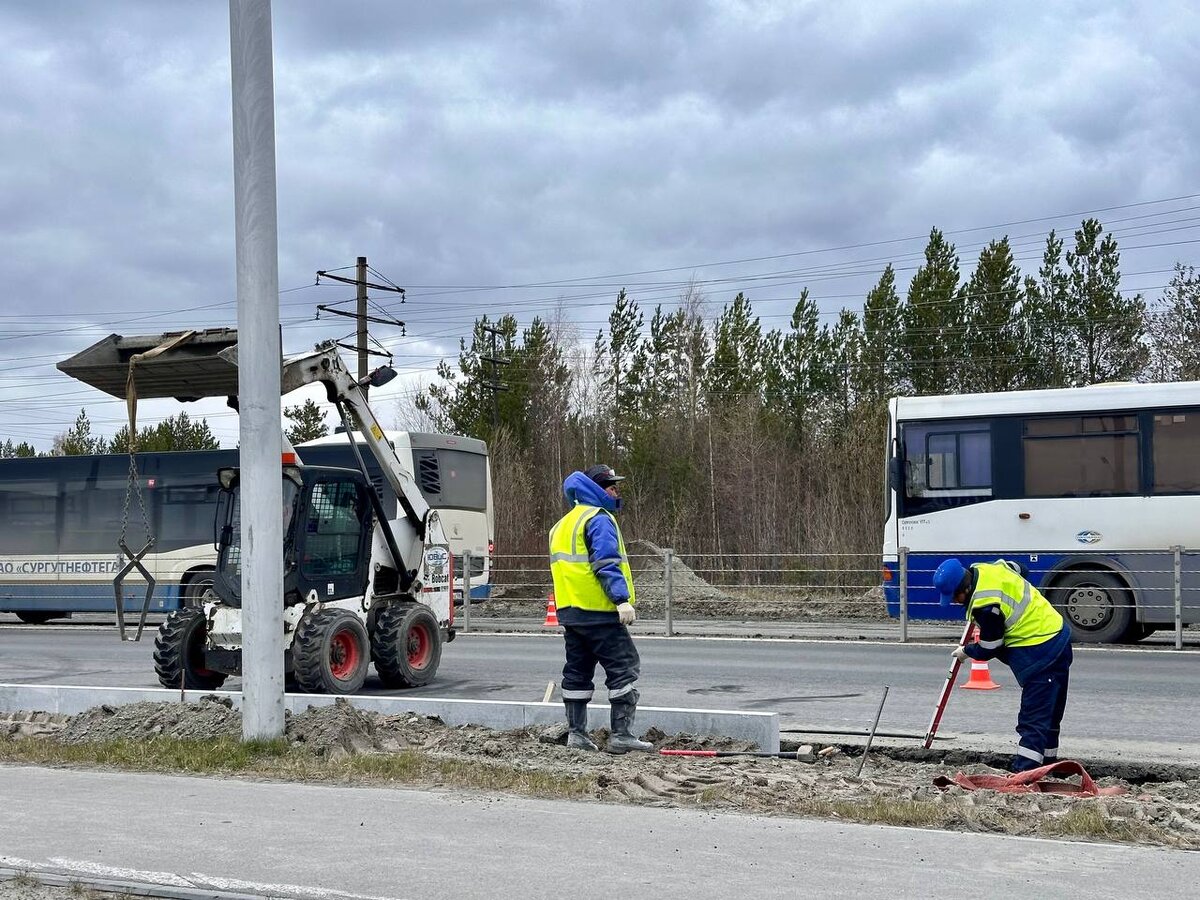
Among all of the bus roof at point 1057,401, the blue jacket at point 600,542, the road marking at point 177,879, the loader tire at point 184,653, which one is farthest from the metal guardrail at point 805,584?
the road marking at point 177,879

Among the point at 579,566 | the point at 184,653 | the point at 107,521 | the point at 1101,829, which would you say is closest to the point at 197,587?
the point at 107,521

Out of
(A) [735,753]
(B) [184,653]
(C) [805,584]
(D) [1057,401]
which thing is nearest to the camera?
(A) [735,753]

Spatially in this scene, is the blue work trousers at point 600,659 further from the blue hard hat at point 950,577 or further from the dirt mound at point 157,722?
the dirt mound at point 157,722

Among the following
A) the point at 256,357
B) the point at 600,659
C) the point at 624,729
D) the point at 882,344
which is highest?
the point at 882,344

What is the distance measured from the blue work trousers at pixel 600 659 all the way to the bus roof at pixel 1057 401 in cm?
1128

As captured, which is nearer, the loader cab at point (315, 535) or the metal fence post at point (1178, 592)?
the loader cab at point (315, 535)

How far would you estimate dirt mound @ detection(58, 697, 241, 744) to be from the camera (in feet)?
29.8

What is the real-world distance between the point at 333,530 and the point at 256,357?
4.32 m

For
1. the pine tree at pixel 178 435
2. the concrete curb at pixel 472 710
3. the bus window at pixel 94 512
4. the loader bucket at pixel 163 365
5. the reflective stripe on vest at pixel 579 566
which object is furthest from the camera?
the pine tree at pixel 178 435

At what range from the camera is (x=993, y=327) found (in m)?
44.8

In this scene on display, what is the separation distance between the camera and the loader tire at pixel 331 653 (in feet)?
37.9

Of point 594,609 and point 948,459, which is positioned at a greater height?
point 948,459

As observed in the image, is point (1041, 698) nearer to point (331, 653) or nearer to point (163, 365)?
point (331, 653)

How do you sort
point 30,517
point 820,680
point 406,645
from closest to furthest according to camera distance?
point 406,645
point 820,680
point 30,517
